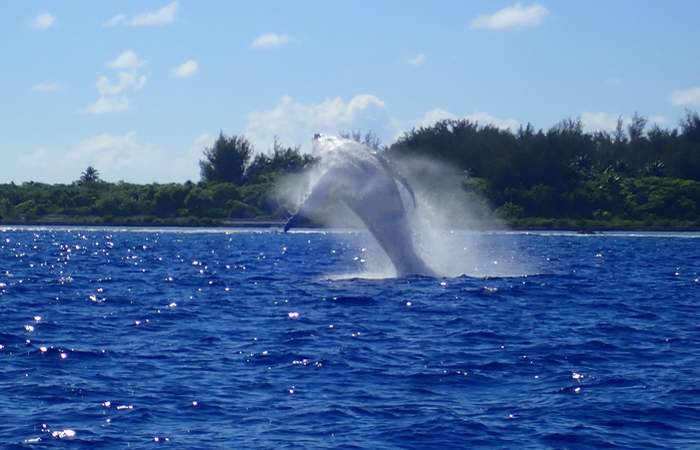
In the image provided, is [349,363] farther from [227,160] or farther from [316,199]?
[227,160]

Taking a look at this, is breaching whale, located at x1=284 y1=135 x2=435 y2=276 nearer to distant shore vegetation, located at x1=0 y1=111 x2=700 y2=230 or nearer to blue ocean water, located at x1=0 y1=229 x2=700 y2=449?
blue ocean water, located at x1=0 y1=229 x2=700 y2=449

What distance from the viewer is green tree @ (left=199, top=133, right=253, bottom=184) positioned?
424 feet

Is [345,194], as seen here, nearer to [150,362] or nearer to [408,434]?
[150,362]

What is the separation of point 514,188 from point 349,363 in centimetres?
8700

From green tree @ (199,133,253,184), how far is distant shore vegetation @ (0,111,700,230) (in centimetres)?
301

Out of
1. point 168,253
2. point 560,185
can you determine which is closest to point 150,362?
point 168,253

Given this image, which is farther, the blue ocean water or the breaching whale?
the breaching whale

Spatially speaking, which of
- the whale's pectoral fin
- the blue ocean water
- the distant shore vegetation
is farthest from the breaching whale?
the distant shore vegetation

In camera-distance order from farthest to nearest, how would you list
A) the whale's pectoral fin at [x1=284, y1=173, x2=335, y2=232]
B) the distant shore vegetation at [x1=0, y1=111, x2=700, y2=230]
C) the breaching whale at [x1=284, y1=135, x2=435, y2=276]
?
the distant shore vegetation at [x1=0, y1=111, x2=700, y2=230] < the breaching whale at [x1=284, y1=135, x2=435, y2=276] < the whale's pectoral fin at [x1=284, y1=173, x2=335, y2=232]

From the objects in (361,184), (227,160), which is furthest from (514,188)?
(361,184)

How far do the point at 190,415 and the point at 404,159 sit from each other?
93.0 meters

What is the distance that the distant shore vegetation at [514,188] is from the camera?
100 m

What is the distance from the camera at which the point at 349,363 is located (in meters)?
19.0

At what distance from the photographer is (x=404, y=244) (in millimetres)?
34062
